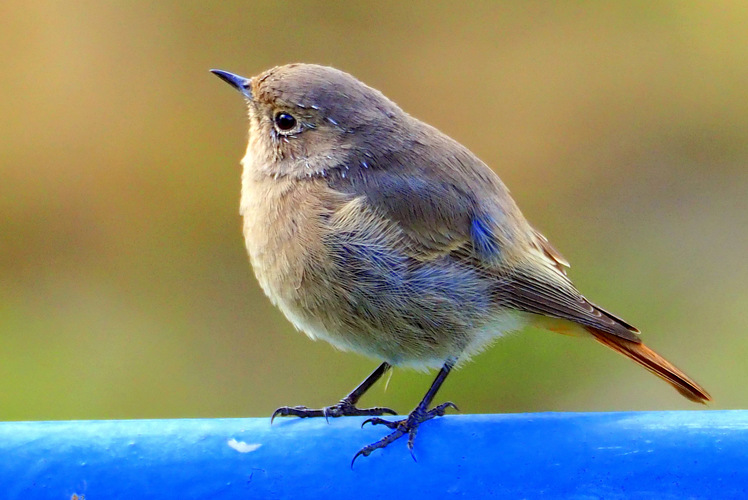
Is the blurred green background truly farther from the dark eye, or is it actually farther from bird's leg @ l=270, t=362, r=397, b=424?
the dark eye

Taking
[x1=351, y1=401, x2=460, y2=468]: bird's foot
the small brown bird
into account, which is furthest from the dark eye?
[x1=351, y1=401, x2=460, y2=468]: bird's foot

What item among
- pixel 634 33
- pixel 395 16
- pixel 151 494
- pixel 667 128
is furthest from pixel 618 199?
pixel 151 494

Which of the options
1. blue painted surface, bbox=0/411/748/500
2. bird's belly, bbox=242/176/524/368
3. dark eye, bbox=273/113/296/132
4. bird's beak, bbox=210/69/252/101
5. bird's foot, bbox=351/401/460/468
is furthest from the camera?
bird's beak, bbox=210/69/252/101

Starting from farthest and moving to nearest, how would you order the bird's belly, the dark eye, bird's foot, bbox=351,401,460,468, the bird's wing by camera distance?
the dark eye → the bird's wing → the bird's belly → bird's foot, bbox=351,401,460,468

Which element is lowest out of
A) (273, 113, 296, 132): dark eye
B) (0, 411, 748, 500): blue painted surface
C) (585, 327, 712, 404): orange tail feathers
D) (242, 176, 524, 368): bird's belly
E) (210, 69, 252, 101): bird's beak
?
(0, 411, 748, 500): blue painted surface

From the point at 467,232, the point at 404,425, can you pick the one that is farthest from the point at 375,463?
the point at 467,232

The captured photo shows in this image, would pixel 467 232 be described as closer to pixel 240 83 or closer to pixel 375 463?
pixel 240 83
